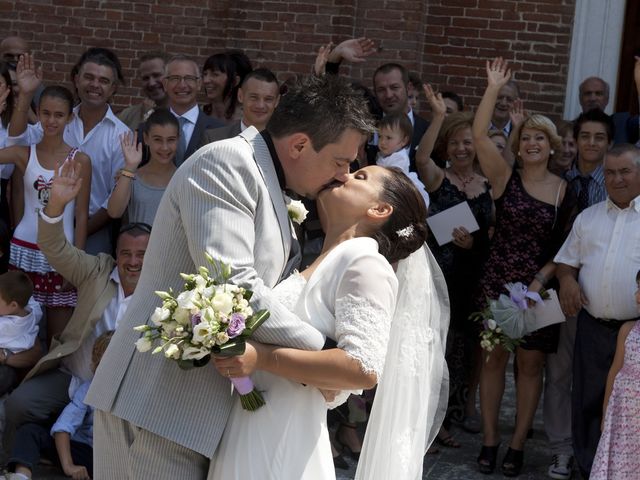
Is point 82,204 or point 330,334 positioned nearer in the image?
point 330,334

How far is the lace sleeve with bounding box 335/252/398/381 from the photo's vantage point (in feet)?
10.5

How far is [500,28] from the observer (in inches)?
412

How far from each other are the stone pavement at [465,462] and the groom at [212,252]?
10.4ft

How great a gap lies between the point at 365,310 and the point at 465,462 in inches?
155

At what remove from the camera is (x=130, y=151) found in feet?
22.5

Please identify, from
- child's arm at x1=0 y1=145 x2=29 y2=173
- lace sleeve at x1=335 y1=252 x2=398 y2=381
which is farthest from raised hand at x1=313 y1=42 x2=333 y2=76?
lace sleeve at x1=335 y1=252 x2=398 y2=381

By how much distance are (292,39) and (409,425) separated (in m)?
6.83

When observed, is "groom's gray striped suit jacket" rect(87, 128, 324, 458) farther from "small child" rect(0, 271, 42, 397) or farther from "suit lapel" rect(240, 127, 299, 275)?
"small child" rect(0, 271, 42, 397)

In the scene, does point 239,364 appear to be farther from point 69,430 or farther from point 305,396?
point 69,430

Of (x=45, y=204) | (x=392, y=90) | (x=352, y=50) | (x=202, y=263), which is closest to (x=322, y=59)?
(x=352, y=50)

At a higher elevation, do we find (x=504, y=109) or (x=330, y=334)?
(x=504, y=109)

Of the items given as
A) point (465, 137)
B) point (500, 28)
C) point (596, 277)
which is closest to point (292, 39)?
point (500, 28)

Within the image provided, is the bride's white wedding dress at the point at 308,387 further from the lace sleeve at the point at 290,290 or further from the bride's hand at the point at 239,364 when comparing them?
the bride's hand at the point at 239,364

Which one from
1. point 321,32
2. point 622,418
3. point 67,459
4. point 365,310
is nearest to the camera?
point 365,310
